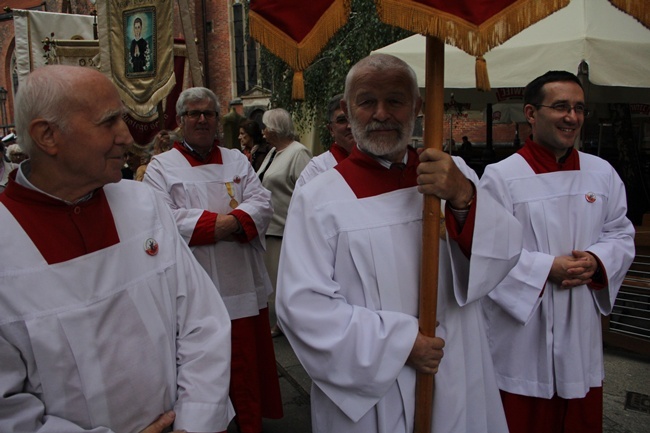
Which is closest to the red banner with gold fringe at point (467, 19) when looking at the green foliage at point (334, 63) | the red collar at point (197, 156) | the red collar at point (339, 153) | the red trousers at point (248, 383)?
the red collar at point (197, 156)

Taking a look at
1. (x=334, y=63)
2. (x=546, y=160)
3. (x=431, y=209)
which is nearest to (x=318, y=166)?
(x=546, y=160)

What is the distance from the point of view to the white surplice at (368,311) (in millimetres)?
1839

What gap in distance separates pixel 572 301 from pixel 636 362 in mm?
2634

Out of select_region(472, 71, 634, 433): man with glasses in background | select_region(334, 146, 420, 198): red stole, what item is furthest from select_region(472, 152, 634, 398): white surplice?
select_region(334, 146, 420, 198): red stole

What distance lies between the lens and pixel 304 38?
2027 mm

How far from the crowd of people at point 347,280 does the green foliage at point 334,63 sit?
227 inches

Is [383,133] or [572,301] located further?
[572,301]

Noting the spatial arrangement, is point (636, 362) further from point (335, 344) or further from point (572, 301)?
point (335, 344)

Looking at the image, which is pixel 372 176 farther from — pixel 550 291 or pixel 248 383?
pixel 248 383

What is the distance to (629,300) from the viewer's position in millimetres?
4660

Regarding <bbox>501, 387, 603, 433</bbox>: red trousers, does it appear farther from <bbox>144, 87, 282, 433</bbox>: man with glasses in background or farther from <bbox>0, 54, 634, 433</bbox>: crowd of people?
<bbox>144, 87, 282, 433</bbox>: man with glasses in background

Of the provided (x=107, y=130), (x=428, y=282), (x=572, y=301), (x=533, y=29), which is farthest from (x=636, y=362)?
(x=107, y=130)

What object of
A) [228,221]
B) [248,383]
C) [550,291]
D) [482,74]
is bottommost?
[248,383]

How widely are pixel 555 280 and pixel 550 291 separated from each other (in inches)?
2.9
